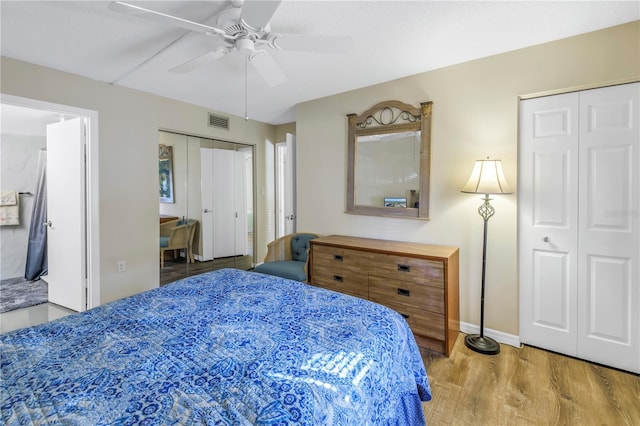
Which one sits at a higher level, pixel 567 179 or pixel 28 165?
pixel 28 165

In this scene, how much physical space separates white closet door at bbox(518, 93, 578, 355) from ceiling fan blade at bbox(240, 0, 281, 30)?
7.17ft

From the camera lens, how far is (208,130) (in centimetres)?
406

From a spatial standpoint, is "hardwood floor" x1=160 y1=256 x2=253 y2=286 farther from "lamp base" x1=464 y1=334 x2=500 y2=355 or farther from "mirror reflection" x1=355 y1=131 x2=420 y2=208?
"lamp base" x1=464 y1=334 x2=500 y2=355

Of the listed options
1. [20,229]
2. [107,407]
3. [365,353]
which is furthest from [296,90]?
[20,229]

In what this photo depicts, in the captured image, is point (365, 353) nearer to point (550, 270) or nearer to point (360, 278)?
point (360, 278)

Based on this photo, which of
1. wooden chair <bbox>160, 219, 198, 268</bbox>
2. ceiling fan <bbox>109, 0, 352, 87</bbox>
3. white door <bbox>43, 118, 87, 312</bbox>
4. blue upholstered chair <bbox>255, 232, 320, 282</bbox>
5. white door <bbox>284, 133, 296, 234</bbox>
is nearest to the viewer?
ceiling fan <bbox>109, 0, 352, 87</bbox>

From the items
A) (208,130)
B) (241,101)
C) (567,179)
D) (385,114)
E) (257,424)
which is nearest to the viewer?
(257,424)

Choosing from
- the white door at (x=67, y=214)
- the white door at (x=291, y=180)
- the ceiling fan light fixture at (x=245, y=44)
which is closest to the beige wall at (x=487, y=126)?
the white door at (x=291, y=180)

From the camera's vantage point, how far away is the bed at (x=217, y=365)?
825 millimetres

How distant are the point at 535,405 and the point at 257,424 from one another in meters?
1.93

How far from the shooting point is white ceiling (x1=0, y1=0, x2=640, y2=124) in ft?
6.21

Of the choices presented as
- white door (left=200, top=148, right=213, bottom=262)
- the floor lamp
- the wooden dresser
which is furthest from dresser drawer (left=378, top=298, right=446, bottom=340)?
white door (left=200, top=148, right=213, bottom=262)

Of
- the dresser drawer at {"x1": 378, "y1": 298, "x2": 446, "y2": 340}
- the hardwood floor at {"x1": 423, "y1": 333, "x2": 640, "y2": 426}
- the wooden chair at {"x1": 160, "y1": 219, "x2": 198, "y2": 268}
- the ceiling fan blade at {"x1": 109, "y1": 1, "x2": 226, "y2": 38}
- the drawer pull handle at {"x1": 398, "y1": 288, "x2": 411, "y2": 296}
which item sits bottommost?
the hardwood floor at {"x1": 423, "y1": 333, "x2": 640, "y2": 426}

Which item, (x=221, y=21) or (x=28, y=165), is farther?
(x=28, y=165)
